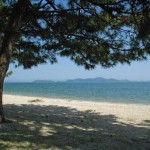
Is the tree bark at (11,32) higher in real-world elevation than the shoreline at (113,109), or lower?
higher

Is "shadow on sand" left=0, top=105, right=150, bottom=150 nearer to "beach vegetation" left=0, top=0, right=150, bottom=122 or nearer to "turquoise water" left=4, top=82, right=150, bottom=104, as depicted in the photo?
"beach vegetation" left=0, top=0, right=150, bottom=122

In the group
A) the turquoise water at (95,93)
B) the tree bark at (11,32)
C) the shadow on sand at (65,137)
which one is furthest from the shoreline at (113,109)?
the turquoise water at (95,93)

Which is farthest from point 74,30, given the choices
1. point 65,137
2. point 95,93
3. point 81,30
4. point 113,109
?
point 95,93

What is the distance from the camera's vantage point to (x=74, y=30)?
32.2 ft

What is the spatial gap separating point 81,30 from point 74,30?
0.19m

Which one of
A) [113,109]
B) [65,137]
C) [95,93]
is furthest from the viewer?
[95,93]

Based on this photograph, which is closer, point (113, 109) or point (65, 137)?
point (65, 137)

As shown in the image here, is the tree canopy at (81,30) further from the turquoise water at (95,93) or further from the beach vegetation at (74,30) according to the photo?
the turquoise water at (95,93)

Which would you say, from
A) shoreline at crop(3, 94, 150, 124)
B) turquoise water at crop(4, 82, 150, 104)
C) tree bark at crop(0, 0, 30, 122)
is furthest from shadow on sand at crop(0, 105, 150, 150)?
turquoise water at crop(4, 82, 150, 104)

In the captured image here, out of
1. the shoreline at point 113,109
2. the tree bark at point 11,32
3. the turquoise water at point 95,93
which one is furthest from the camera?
the turquoise water at point 95,93

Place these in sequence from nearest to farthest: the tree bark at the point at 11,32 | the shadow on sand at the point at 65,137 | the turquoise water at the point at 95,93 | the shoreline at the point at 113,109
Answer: the shadow on sand at the point at 65,137, the tree bark at the point at 11,32, the shoreline at the point at 113,109, the turquoise water at the point at 95,93

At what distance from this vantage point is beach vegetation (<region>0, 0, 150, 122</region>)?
346 inches

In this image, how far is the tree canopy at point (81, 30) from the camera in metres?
8.75

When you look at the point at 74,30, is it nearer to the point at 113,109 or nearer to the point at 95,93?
the point at 113,109
